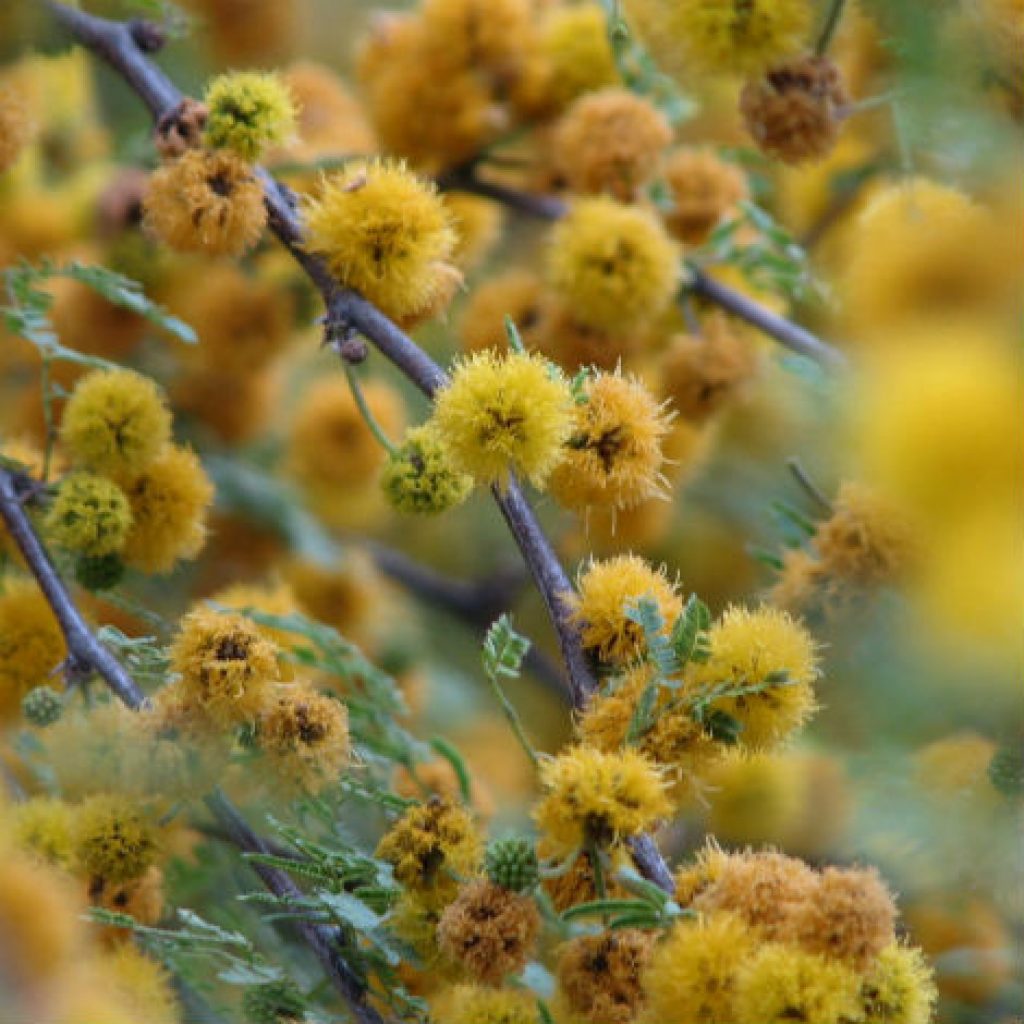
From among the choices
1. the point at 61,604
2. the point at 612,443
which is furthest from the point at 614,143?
the point at 61,604

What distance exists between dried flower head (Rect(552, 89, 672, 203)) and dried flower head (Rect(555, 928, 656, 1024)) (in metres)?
0.94

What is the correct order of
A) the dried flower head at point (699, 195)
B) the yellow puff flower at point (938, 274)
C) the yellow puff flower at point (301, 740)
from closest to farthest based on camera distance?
the yellow puff flower at point (938, 274)
the yellow puff flower at point (301, 740)
the dried flower head at point (699, 195)

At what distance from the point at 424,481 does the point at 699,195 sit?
2.38 ft

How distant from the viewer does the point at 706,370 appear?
1638 millimetres

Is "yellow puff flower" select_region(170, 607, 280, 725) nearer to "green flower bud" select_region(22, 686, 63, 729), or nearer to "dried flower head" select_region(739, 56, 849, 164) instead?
A: "green flower bud" select_region(22, 686, 63, 729)

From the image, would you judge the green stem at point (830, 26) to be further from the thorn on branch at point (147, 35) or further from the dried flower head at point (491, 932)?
the dried flower head at point (491, 932)

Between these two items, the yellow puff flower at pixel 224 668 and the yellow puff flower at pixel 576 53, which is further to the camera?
the yellow puff flower at pixel 576 53

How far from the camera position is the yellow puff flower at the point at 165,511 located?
4.55 ft

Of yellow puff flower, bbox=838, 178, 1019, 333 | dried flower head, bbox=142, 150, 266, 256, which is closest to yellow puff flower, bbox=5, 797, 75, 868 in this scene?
dried flower head, bbox=142, 150, 266, 256

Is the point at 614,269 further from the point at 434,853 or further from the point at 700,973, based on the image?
the point at 700,973

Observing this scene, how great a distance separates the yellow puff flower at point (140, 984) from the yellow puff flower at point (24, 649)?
270 mm

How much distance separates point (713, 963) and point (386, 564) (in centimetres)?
128

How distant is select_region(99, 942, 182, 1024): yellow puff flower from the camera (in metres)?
1.12

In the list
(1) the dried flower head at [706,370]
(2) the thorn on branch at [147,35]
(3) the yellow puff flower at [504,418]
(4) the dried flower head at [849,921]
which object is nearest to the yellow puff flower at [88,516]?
(3) the yellow puff flower at [504,418]
